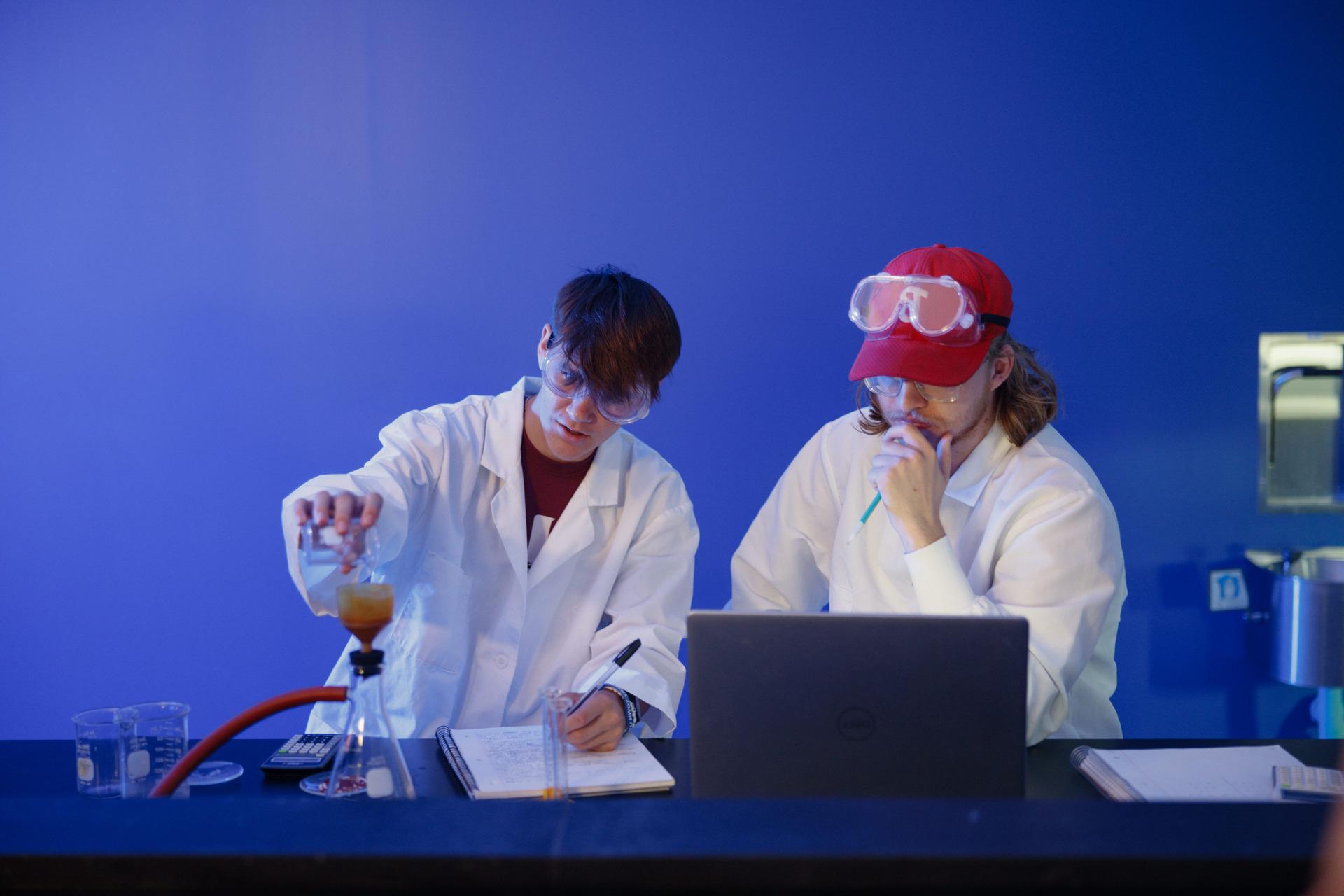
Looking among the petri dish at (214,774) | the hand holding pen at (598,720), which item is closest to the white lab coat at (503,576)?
the hand holding pen at (598,720)

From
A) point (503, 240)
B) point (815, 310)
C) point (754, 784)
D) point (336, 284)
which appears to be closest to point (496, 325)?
point (503, 240)

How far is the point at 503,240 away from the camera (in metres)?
2.88

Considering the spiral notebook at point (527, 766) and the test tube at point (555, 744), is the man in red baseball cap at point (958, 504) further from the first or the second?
the test tube at point (555, 744)

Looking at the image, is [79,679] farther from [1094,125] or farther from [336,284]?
[1094,125]

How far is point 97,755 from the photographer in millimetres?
1412

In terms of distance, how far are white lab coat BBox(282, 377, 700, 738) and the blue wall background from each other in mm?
765

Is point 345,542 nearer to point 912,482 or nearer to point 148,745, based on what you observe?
point 148,745

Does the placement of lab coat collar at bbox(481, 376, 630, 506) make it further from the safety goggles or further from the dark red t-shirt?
the safety goggles

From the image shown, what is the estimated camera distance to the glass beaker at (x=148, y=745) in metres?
1.36

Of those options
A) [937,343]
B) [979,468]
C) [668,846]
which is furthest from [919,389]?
[668,846]

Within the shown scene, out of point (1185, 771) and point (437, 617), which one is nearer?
point (1185, 771)

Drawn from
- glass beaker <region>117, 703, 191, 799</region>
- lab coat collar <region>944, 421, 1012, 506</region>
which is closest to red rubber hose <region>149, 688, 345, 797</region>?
glass beaker <region>117, 703, 191, 799</region>

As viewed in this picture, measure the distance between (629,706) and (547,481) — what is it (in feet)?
2.02

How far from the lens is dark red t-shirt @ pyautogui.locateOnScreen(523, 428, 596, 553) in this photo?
7.04ft
